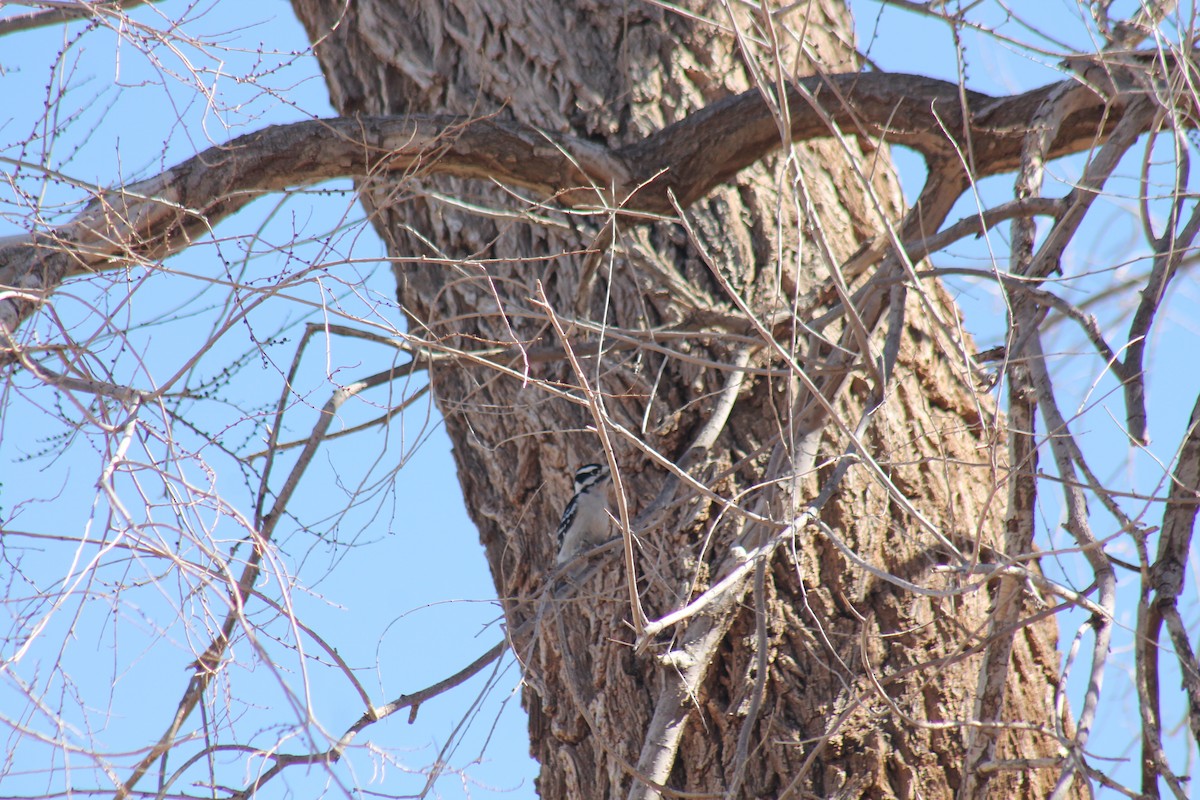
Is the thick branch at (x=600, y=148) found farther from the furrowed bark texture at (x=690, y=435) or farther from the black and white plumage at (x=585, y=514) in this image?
the black and white plumage at (x=585, y=514)

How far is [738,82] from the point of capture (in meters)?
4.36

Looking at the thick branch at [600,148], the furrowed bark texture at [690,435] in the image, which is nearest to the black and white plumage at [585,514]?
the furrowed bark texture at [690,435]

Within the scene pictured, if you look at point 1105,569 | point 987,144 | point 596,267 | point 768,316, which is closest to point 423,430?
point 596,267

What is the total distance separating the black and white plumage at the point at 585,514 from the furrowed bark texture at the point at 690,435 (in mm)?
67

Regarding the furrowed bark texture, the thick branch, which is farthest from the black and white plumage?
the thick branch

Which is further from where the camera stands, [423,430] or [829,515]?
[829,515]

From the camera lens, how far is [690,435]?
3955 mm

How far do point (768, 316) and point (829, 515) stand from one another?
67 centimetres

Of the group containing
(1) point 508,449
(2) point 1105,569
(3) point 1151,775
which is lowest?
(3) point 1151,775

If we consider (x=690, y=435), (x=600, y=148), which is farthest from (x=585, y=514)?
(x=600, y=148)

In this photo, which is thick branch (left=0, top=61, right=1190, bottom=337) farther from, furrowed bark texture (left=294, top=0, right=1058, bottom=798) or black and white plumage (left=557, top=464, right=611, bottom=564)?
black and white plumage (left=557, top=464, right=611, bottom=564)

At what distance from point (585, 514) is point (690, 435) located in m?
0.79

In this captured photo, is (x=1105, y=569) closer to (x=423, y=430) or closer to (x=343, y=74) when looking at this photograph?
(x=423, y=430)

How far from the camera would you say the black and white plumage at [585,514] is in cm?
411
